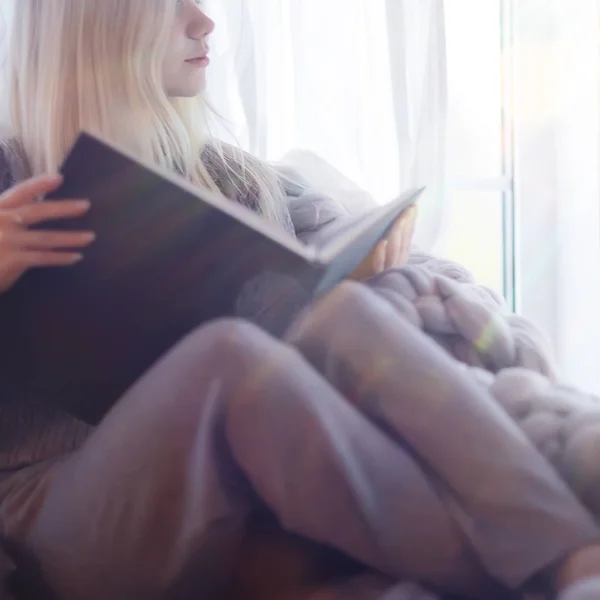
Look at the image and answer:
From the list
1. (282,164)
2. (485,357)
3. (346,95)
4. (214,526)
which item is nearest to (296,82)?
(346,95)

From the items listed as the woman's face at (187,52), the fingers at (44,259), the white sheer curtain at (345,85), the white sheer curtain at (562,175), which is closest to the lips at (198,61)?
the woman's face at (187,52)

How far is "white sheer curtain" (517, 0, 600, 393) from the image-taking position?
1.33 metres

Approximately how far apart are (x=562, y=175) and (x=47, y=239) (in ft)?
3.76

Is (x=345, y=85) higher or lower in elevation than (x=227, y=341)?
higher

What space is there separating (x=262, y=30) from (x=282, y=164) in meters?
0.29

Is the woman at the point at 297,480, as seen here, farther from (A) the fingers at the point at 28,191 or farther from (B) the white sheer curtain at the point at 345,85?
(B) the white sheer curtain at the point at 345,85


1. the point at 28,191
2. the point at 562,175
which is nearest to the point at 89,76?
the point at 28,191

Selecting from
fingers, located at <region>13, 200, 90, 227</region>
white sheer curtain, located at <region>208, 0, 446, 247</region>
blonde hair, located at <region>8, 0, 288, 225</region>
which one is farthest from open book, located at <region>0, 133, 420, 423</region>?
white sheer curtain, located at <region>208, 0, 446, 247</region>

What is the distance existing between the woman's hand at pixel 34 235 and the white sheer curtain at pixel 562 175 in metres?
1.08

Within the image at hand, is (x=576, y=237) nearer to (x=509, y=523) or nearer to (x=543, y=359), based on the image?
(x=543, y=359)

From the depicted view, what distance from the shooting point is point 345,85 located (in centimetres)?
124

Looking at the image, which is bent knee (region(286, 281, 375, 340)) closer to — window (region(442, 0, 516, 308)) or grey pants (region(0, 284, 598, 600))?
grey pants (region(0, 284, 598, 600))

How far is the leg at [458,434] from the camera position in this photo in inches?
16.3

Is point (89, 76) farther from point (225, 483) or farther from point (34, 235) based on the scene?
point (225, 483)
